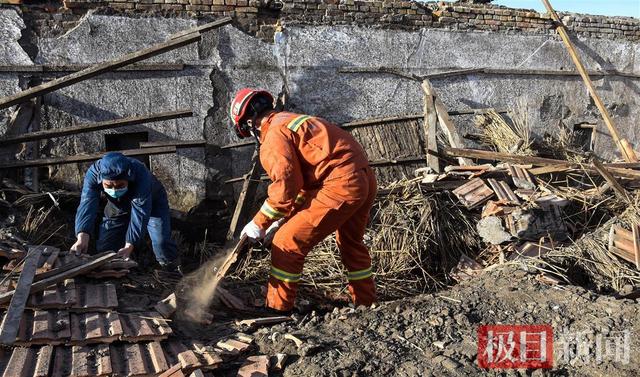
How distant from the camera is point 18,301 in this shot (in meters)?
3.64

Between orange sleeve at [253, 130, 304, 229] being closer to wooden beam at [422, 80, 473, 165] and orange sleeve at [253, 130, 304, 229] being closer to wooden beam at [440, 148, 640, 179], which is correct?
→ wooden beam at [440, 148, 640, 179]

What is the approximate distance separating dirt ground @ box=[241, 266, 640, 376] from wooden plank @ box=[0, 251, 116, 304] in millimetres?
1345

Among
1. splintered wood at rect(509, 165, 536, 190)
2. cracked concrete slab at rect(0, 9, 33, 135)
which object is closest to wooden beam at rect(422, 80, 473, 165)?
splintered wood at rect(509, 165, 536, 190)

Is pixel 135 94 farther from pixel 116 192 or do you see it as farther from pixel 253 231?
pixel 253 231

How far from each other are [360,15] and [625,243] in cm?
405

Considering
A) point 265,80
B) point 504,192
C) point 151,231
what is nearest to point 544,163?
point 504,192

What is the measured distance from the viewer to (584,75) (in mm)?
8352

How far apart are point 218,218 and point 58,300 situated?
306cm

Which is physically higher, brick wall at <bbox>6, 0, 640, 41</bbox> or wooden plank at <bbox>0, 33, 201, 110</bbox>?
brick wall at <bbox>6, 0, 640, 41</bbox>

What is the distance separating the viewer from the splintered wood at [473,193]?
6.29 m

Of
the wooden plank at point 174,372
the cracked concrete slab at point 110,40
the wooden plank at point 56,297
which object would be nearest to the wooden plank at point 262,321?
the wooden plank at point 174,372

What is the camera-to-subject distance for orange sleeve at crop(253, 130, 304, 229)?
3986 millimetres

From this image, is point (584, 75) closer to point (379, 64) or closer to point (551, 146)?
point (551, 146)

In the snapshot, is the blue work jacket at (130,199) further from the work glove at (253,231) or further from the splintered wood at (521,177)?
the splintered wood at (521,177)
